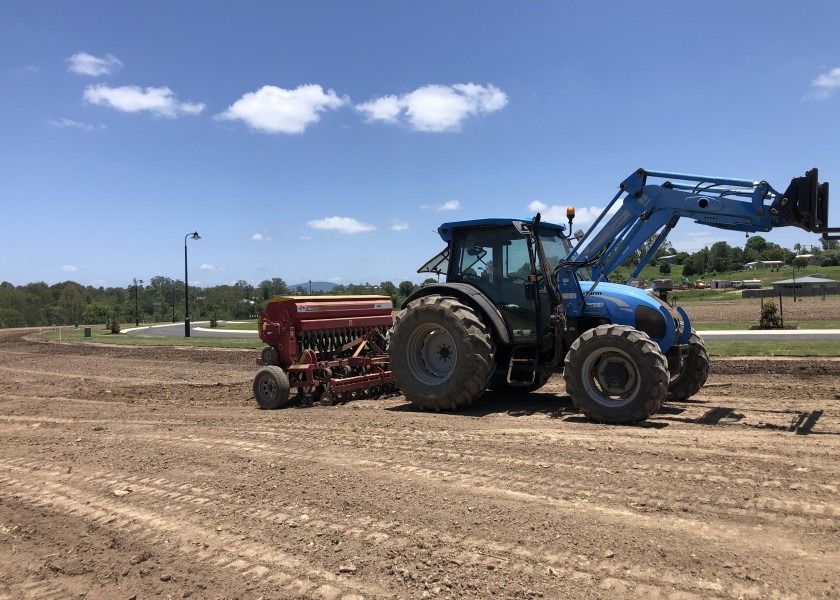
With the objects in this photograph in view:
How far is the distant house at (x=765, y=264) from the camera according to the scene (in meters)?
106

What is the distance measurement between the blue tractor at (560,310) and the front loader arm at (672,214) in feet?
0.04

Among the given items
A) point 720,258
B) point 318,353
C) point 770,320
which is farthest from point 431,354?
point 720,258

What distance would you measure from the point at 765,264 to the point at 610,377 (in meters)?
117

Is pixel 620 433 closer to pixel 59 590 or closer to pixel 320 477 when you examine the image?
pixel 320 477

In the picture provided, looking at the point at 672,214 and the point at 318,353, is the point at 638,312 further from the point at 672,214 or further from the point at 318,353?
the point at 318,353

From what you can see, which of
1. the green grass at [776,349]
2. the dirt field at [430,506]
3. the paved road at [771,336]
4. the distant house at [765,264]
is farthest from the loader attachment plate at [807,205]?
the distant house at [765,264]

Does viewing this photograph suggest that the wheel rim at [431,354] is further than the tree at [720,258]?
No

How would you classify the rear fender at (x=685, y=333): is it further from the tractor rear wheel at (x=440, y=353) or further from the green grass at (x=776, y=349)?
the green grass at (x=776, y=349)

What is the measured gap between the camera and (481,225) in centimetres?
889

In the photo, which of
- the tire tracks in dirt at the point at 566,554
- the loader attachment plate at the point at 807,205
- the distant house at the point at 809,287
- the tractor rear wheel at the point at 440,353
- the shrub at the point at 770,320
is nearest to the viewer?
the tire tracks in dirt at the point at 566,554

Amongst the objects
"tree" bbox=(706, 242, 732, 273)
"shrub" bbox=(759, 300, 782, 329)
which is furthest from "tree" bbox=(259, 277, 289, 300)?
"tree" bbox=(706, 242, 732, 273)

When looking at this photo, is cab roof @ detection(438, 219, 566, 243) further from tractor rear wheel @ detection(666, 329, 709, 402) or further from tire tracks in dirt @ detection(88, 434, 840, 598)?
tire tracks in dirt @ detection(88, 434, 840, 598)

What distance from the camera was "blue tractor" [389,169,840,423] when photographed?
7.48 metres

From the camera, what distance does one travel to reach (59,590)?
357cm
